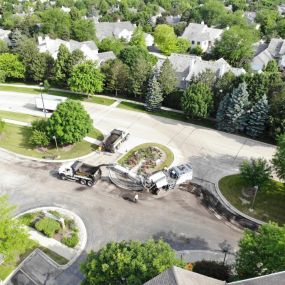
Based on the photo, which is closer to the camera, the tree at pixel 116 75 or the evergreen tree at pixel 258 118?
the evergreen tree at pixel 258 118

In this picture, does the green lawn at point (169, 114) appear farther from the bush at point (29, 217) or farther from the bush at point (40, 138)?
the bush at point (29, 217)

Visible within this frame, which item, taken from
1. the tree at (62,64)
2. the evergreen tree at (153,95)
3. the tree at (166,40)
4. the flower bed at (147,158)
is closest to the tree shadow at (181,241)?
the flower bed at (147,158)

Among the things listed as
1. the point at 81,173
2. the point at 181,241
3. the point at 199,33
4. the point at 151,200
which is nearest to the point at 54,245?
the point at 81,173

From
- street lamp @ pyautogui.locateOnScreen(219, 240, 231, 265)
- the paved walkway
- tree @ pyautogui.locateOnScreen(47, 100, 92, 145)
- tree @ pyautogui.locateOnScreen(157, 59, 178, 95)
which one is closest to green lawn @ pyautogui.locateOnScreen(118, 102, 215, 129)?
tree @ pyautogui.locateOnScreen(157, 59, 178, 95)

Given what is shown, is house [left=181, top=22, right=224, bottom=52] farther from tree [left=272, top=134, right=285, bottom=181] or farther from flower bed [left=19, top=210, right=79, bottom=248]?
flower bed [left=19, top=210, right=79, bottom=248]

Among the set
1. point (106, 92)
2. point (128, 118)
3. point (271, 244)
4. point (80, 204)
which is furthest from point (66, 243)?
point (106, 92)

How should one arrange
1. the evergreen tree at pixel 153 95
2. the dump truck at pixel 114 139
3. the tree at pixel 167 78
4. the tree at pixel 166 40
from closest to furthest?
the dump truck at pixel 114 139, the evergreen tree at pixel 153 95, the tree at pixel 167 78, the tree at pixel 166 40

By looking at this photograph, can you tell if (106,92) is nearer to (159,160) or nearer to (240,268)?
(159,160)
